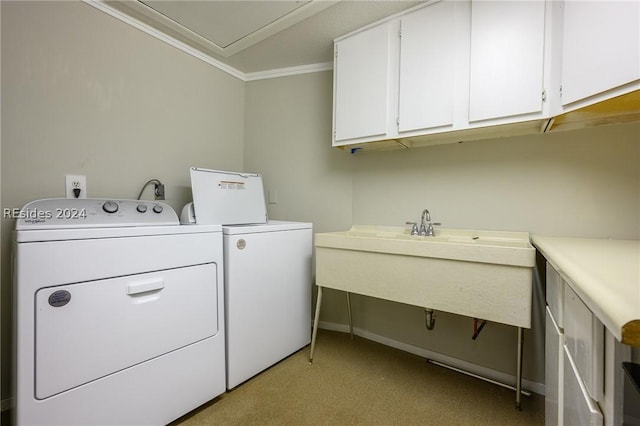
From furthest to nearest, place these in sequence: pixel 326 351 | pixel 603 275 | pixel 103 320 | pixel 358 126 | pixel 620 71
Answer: pixel 326 351 < pixel 358 126 < pixel 103 320 < pixel 620 71 < pixel 603 275

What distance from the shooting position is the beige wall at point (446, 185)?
1.46m

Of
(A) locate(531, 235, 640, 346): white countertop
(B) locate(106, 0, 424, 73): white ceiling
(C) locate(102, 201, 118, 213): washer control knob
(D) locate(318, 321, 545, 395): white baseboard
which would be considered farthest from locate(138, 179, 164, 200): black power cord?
(A) locate(531, 235, 640, 346): white countertop

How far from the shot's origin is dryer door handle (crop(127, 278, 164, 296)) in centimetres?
123

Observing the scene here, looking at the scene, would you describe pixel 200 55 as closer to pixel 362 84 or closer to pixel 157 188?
pixel 157 188

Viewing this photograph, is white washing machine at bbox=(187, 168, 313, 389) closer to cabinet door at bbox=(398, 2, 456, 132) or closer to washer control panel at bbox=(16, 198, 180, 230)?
washer control panel at bbox=(16, 198, 180, 230)

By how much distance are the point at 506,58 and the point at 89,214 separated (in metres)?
2.14

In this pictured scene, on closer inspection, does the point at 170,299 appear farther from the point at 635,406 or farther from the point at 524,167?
the point at 524,167

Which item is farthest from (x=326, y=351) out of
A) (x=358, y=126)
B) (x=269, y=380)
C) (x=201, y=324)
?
(x=358, y=126)

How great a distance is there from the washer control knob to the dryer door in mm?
379

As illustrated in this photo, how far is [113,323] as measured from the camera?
1175 mm

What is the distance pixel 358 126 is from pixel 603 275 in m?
1.52

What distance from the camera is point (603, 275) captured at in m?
0.61

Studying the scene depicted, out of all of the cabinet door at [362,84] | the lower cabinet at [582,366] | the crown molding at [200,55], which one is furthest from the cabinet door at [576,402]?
the crown molding at [200,55]

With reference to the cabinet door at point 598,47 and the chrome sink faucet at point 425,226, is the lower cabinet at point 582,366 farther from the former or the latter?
the chrome sink faucet at point 425,226
